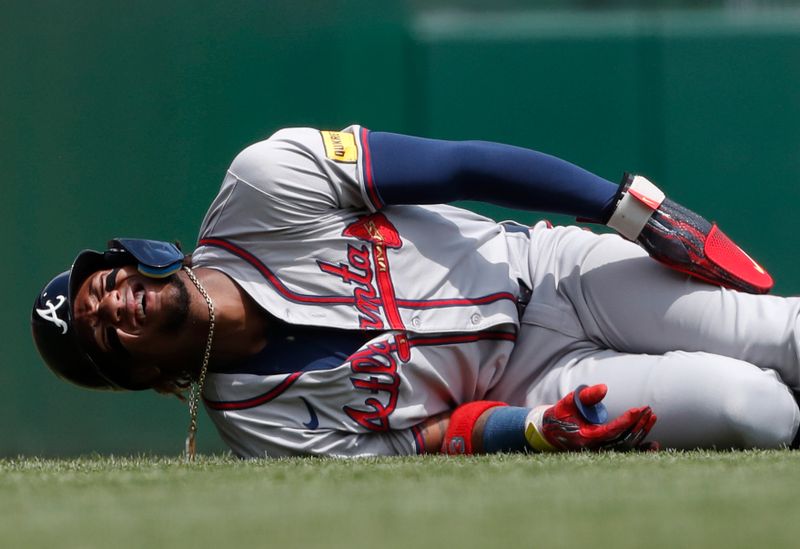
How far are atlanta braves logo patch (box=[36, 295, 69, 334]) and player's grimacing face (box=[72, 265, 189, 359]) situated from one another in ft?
0.08

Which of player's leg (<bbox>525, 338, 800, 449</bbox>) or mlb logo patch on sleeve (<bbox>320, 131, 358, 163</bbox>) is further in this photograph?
mlb logo patch on sleeve (<bbox>320, 131, 358, 163</bbox>)

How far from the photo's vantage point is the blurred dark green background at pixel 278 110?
2623mm

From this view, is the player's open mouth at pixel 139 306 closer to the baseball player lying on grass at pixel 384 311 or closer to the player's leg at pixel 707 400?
the baseball player lying on grass at pixel 384 311

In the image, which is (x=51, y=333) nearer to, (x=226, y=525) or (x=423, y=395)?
(x=423, y=395)

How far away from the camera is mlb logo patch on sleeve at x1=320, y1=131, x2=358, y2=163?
2084 mm

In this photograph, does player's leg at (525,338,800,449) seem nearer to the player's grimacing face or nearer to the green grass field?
the green grass field

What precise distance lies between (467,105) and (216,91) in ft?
1.90

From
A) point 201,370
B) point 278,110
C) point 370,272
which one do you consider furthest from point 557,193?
point 278,110

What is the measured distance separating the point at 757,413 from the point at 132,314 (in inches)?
41.7

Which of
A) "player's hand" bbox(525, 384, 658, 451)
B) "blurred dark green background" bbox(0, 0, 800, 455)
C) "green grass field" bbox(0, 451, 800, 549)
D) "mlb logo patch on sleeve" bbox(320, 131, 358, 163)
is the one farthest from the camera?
"blurred dark green background" bbox(0, 0, 800, 455)

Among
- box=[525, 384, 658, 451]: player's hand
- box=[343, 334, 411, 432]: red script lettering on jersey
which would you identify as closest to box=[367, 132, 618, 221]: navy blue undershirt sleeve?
box=[343, 334, 411, 432]: red script lettering on jersey

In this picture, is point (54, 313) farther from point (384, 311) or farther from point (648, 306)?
point (648, 306)

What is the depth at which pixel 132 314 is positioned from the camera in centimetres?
199

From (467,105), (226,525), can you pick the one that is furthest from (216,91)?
(226,525)
